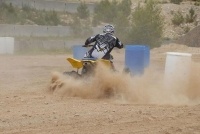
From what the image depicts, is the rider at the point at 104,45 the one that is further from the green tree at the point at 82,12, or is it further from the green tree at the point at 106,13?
the green tree at the point at 82,12

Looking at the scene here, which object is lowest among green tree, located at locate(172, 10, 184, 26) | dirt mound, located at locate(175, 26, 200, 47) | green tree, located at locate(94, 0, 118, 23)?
dirt mound, located at locate(175, 26, 200, 47)

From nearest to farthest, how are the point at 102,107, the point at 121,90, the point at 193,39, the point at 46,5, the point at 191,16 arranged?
the point at 102,107 → the point at 121,90 → the point at 193,39 → the point at 46,5 → the point at 191,16

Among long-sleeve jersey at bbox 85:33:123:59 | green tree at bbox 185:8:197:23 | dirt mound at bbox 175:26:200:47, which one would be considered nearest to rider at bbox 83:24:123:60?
long-sleeve jersey at bbox 85:33:123:59

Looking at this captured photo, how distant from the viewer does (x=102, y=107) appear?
10.5 metres

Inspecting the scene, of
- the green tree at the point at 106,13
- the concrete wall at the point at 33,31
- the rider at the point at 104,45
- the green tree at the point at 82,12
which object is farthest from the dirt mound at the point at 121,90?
the green tree at the point at 82,12

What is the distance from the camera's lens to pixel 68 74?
41.4 ft

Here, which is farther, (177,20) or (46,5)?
(177,20)

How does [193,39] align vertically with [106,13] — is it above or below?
below

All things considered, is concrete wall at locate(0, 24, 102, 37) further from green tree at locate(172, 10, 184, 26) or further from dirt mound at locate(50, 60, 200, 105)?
dirt mound at locate(50, 60, 200, 105)

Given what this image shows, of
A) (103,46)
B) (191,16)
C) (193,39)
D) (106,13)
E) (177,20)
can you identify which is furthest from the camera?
(191,16)

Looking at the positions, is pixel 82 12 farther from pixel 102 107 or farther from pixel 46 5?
pixel 102 107

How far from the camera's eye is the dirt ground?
28.4ft

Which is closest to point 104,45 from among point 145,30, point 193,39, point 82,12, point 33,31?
point 193,39

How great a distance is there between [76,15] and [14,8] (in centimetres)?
556
